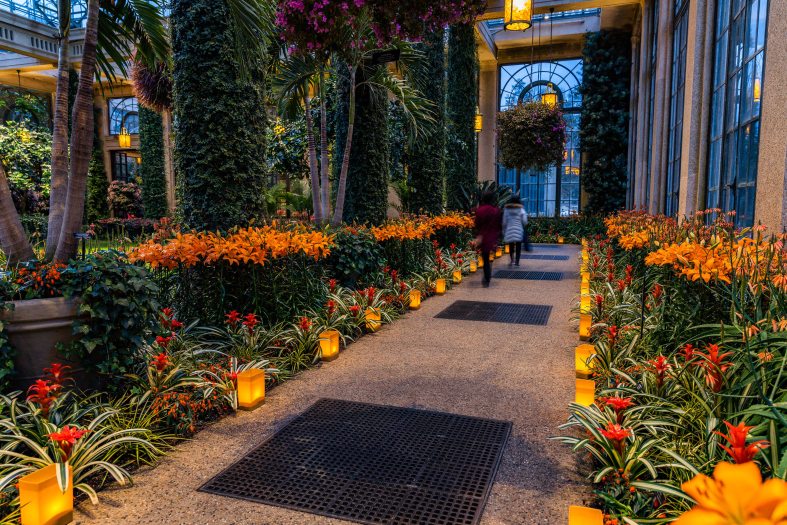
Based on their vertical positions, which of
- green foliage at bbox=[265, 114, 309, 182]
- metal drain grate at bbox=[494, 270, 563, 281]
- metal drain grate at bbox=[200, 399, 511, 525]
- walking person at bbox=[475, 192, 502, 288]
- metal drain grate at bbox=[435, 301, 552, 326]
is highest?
green foliage at bbox=[265, 114, 309, 182]

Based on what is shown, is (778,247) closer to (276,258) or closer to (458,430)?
(458,430)

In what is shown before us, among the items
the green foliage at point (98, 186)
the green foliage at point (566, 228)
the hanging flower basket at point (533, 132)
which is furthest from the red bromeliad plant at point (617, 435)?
the green foliage at point (98, 186)

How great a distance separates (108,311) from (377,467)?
1.71 meters

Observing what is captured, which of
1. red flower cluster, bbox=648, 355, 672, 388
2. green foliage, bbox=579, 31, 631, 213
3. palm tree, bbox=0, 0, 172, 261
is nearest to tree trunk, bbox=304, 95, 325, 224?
palm tree, bbox=0, 0, 172, 261

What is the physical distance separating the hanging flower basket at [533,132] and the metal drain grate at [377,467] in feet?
37.5

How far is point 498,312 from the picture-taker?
253 inches

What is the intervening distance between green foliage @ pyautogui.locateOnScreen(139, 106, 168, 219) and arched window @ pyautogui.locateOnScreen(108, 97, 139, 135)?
4894 mm

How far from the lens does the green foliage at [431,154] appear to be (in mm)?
10688

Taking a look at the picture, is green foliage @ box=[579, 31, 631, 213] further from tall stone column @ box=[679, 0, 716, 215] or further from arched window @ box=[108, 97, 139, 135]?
arched window @ box=[108, 97, 139, 135]

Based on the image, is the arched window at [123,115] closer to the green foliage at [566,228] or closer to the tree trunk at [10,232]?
the green foliage at [566,228]

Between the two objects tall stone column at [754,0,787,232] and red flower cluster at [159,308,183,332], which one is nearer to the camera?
tall stone column at [754,0,787,232]

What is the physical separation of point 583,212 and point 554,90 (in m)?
4.90

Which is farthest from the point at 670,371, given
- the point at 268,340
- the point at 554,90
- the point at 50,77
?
the point at 50,77

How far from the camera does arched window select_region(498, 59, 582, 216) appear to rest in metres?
19.7
